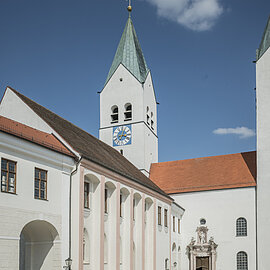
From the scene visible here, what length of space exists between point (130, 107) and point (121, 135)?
316cm

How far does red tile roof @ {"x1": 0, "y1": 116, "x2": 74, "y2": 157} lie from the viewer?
2067 centimetres

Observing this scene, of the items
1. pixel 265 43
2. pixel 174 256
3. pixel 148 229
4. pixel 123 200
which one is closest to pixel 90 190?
pixel 123 200

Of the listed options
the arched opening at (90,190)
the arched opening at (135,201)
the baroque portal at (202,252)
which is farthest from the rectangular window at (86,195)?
the baroque portal at (202,252)

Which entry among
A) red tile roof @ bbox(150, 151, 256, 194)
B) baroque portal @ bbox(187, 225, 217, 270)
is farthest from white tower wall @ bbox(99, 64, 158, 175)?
baroque portal @ bbox(187, 225, 217, 270)

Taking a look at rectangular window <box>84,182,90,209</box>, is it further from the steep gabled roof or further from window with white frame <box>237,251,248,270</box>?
window with white frame <box>237,251,248,270</box>

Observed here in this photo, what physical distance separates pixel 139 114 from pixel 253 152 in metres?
11.9

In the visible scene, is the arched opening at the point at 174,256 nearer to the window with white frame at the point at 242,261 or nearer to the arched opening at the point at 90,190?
the window with white frame at the point at 242,261

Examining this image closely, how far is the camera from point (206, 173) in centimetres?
4606

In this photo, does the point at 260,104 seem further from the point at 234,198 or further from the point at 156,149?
the point at 156,149

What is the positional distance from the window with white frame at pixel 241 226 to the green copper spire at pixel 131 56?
17193mm

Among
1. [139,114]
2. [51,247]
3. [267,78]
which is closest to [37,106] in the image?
[51,247]

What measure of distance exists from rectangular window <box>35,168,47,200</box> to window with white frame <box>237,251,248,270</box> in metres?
Result: 24.4

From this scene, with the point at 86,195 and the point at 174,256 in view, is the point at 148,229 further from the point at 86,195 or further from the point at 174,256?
the point at 86,195

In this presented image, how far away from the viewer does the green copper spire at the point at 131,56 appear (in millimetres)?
49531
